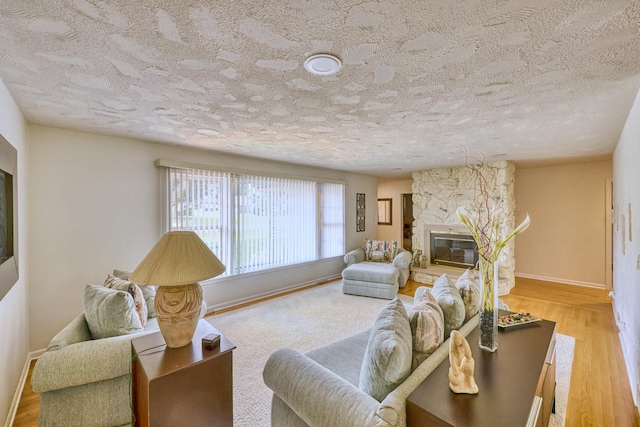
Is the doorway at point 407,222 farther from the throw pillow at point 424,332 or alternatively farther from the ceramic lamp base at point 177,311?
the ceramic lamp base at point 177,311

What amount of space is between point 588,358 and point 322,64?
12.3 ft

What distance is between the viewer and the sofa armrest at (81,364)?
1.50 metres

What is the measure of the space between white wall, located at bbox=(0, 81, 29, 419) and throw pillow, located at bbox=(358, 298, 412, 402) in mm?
2366

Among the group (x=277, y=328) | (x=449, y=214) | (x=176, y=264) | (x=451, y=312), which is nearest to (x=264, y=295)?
(x=277, y=328)

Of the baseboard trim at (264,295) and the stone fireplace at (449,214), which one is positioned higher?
the stone fireplace at (449,214)

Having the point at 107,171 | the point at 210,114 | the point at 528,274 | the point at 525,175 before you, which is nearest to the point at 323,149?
the point at 210,114

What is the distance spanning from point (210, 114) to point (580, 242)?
22.2 ft

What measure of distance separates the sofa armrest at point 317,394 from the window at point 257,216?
107 inches

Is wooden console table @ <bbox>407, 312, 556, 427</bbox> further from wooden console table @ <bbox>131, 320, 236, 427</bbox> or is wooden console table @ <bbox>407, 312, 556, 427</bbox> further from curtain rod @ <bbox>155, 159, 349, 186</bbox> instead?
curtain rod @ <bbox>155, 159, 349, 186</bbox>

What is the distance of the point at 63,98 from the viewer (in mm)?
2068

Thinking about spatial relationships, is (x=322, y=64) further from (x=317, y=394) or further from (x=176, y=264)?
(x=317, y=394)

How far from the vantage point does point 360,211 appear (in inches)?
250

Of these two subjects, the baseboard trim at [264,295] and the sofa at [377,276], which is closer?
the baseboard trim at [264,295]

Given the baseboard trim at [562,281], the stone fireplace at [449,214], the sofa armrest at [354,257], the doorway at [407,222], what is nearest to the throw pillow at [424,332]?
the sofa armrest at [354,257]
